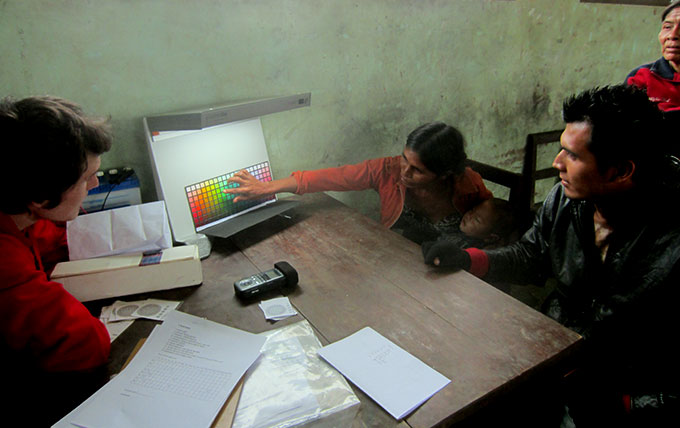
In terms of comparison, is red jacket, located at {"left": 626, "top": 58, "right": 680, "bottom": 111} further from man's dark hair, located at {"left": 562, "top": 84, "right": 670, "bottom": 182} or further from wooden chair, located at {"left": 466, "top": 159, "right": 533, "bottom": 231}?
man's dark hair, located at {"left": 562, "top": 84, "right": 670, "bottom": 182}

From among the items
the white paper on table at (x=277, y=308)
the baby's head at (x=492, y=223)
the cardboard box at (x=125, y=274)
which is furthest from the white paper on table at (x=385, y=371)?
the baby's head at (x=492, y=223)

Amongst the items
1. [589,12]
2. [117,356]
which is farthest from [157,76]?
[589,12]

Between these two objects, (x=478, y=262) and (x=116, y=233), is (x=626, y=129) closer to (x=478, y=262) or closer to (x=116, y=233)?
(x=478, y=262)

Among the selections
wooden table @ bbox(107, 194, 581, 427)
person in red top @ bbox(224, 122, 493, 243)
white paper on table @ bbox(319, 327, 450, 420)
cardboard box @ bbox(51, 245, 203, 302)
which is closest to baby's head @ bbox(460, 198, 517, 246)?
person in red top @ bbox(224, 122, 493, 243)

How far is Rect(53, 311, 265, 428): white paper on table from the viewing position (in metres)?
0.79

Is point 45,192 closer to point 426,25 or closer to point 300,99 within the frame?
point 300,99

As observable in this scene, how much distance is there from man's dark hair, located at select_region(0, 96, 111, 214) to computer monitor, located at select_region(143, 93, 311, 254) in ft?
1.44

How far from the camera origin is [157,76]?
1.60 meters

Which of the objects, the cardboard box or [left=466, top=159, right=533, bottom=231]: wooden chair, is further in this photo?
[left=466, top=159, right=533, bottom=231]: wooden chair

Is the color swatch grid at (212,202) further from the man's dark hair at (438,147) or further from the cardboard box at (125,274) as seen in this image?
the man's dark hair at (438,147)

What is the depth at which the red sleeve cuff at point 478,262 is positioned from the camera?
1.46 m

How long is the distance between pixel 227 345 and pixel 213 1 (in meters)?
1.31

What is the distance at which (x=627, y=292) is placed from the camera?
1195mm

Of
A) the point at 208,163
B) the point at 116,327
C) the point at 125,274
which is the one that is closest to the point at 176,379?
the point at 116,327
